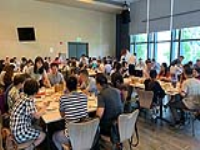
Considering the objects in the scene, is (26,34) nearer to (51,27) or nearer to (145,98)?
(51,27)

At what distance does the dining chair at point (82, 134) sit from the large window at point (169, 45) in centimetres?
757

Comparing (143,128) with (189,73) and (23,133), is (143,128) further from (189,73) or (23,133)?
(23,133)

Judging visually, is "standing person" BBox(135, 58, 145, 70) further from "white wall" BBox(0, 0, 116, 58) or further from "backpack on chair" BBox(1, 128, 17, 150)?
"backpack on chair" BBox(1, 128, 17, 150)

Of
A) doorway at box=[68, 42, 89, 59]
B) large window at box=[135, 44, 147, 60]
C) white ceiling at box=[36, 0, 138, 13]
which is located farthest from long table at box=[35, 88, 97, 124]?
large window at box=[135, 44, 147, 60]

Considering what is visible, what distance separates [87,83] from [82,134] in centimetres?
196

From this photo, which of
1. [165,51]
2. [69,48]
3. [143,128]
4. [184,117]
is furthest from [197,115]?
[69,48]

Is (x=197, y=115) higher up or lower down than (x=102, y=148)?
higher up

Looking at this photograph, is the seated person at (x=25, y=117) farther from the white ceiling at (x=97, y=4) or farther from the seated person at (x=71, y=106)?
the white ceiling at (x=97, y=4)

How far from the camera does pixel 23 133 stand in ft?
7.54

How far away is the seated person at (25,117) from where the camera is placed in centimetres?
225

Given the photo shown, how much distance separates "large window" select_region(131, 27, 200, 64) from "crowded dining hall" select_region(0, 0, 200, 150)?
1.7 inches

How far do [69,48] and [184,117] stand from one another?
815 cm

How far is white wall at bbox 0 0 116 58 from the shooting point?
9.37 m

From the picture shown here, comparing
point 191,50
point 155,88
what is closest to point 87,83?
point 155,88
